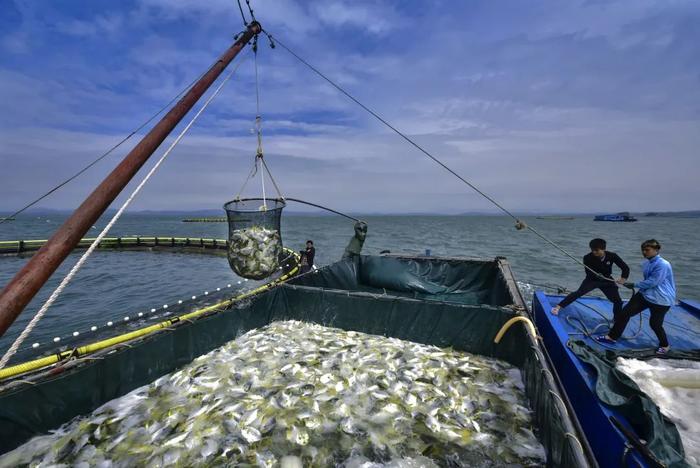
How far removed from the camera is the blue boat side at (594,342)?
4.08 metres

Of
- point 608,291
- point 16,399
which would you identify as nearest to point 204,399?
point 16,399

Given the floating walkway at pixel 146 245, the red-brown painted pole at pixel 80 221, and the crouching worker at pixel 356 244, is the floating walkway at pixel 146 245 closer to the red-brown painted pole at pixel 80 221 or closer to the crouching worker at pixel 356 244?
the crouching worker at pixel 356 244

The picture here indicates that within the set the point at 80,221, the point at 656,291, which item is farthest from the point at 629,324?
the point at 80,221

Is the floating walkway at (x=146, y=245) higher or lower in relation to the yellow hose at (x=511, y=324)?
lower

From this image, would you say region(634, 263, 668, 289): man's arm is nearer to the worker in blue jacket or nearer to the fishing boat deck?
the worker in blue jacket

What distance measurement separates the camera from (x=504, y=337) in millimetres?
5902

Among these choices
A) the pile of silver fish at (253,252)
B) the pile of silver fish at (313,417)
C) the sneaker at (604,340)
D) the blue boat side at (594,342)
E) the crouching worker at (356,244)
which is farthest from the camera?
the crouching worker at (356,244)

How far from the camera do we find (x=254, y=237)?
5.90 metres


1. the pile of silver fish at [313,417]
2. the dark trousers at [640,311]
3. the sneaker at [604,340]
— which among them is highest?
the dark trousers at [640,311]

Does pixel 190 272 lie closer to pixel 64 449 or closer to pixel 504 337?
pixel 64 449

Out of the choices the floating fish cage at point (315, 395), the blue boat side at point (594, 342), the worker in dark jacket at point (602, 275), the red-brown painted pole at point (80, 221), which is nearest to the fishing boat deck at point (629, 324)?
the blue boat side at point (594, 342)

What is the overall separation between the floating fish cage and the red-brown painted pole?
299 centimetres

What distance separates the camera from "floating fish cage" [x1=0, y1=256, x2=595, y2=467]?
3762mm

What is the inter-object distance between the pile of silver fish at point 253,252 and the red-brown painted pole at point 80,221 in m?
2.75
